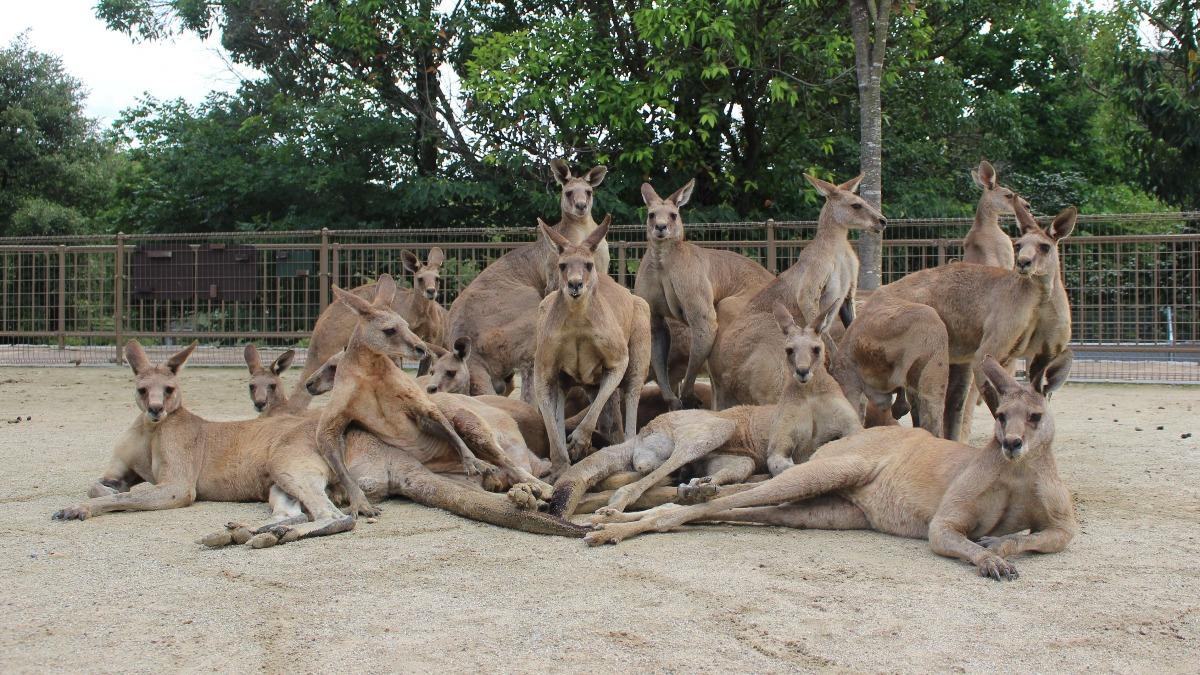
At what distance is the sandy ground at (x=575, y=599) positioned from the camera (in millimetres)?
3664

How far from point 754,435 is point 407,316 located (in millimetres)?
5276

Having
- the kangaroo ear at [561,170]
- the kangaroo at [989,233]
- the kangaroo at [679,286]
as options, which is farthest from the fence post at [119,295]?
the kangaroo at [989,233]

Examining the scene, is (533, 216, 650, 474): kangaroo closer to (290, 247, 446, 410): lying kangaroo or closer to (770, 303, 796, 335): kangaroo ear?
(770, 303, 796, 335): kangaroo ear

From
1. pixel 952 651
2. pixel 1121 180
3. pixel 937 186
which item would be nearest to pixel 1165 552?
pixel 952 651

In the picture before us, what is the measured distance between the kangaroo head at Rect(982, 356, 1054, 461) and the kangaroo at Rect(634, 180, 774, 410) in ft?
10.8

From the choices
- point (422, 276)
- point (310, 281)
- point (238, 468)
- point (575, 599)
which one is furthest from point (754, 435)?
point (310, 281)

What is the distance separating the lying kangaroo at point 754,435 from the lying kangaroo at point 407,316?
11.5 feet

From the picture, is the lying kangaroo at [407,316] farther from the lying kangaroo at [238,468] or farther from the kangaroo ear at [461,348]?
the lying kangaroo at [238,468]

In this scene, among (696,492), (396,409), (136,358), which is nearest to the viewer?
(696,492)

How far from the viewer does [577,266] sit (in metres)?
6.96

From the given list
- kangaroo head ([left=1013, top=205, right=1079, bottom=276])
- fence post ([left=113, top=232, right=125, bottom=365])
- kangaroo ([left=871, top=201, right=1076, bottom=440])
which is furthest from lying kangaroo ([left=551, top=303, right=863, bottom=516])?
fence post ([left=113, top=232, right=125, bottom=365])

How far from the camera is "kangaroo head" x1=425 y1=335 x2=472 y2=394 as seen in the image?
8.62 meters

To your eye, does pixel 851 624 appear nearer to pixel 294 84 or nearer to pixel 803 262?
pixel 803 262

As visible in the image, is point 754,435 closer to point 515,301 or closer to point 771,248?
point 515,301
